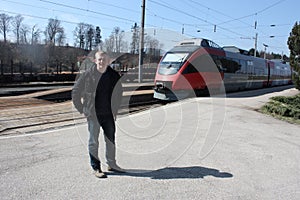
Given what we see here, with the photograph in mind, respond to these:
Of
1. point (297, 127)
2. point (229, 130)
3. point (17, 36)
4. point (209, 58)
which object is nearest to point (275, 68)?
point (209, 58)

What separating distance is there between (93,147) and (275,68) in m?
29.5

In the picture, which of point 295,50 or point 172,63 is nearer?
point 295,50

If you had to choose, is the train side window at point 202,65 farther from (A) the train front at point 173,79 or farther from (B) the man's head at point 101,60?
(B) the man's head at point 101,60

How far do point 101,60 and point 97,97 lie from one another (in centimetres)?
57

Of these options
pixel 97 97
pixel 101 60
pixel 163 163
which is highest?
pixel 101 60

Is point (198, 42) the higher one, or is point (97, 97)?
point (198, 42)

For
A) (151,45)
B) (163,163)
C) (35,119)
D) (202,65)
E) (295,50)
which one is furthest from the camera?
(151,45)

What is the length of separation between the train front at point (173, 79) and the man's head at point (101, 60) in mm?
9378

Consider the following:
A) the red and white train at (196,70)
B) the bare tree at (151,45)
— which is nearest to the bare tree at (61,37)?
the bare tree at (151,45)

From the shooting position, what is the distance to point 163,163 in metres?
4.70

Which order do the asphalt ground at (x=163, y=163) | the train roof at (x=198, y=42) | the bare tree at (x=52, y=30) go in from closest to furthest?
the asphalt ground at (x=163, y=163) → the train roof at (x=198, y=42) → the bare tree at (x=52, y=30)

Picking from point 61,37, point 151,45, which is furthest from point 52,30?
point 151,45

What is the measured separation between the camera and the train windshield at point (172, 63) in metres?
13.6

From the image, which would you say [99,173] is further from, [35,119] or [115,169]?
[35,119]
